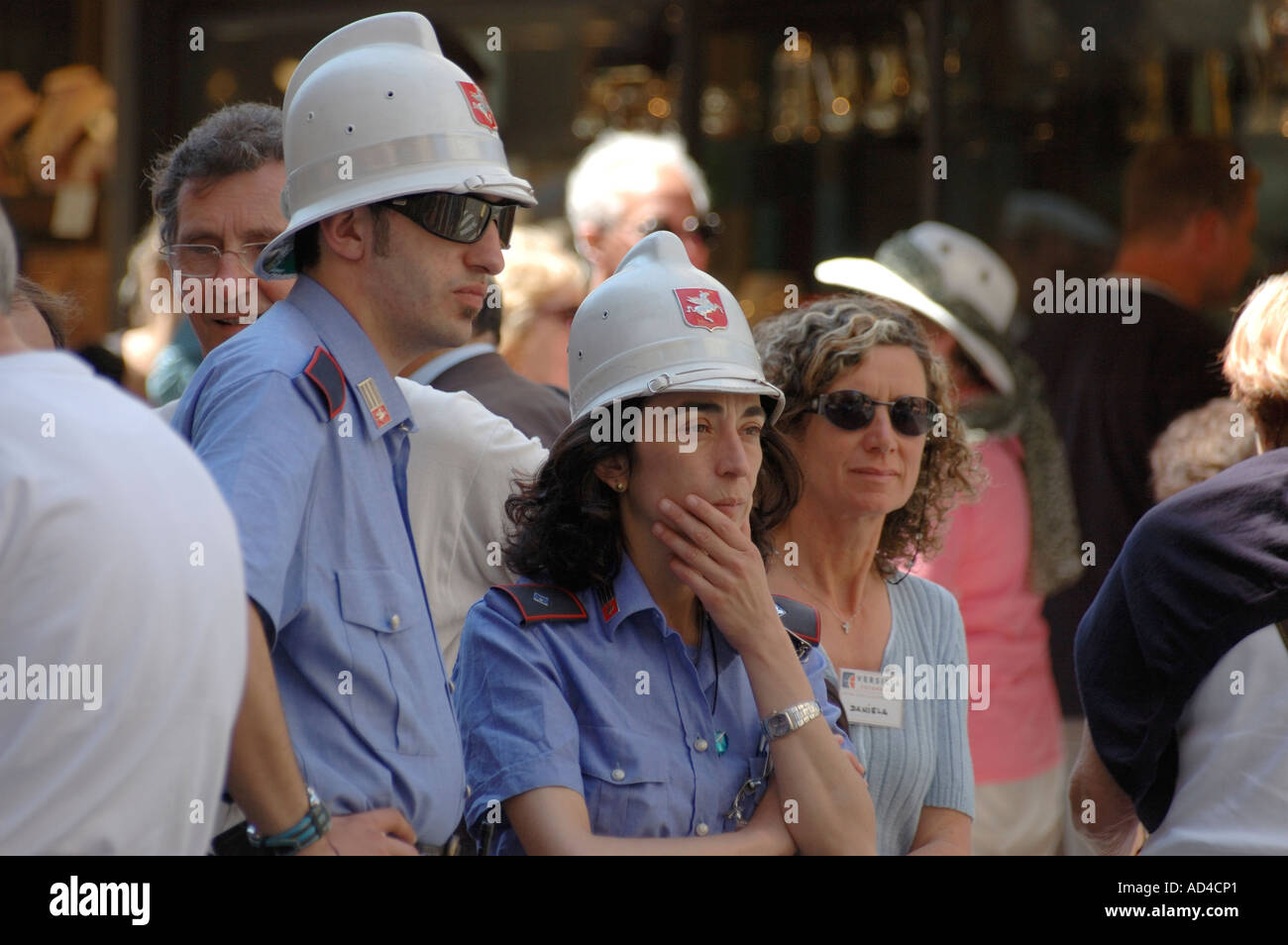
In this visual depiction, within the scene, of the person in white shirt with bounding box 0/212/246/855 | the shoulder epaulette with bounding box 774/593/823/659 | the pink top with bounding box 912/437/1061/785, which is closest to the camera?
the person in white shirt with bounding box 0/212/246/855

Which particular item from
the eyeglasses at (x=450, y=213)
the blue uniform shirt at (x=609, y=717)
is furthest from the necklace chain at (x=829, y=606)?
the eyeglasses at (x=450, y=213)

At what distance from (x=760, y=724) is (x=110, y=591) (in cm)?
119

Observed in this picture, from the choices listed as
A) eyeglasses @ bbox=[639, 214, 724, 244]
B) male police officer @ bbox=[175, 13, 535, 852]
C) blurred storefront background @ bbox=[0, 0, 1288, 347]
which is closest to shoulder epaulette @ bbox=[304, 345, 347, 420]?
male police officer @ bbox=[175, 13, 535, 852]

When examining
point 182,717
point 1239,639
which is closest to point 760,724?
point 1239,639

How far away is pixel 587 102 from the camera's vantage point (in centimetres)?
692

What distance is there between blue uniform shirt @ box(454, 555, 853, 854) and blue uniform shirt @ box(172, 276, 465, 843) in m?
0.11

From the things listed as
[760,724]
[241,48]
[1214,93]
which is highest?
[241,48]

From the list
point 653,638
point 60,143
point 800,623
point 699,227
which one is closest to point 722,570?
point 653,638

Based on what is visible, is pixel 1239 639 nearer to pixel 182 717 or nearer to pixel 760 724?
pixel 760 724

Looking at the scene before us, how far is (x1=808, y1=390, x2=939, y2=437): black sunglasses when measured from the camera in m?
3.21

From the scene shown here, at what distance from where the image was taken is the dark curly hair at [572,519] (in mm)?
2611

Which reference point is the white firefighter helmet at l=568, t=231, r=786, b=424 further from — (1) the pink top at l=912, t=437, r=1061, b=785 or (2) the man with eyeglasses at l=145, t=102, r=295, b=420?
(1) the pink top at l=912, t=437, r=1061, b=785
